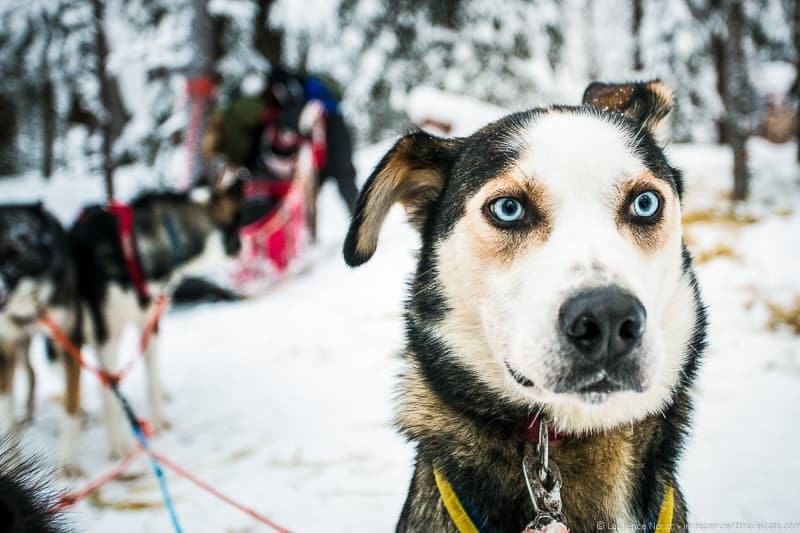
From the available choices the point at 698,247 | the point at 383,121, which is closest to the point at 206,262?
the point at 698,247

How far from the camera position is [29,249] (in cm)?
312

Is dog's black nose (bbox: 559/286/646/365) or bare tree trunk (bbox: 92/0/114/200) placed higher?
bare tree trunk (bbox: 92/0/114/200)

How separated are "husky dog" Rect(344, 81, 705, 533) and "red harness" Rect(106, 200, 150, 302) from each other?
257 centimetres

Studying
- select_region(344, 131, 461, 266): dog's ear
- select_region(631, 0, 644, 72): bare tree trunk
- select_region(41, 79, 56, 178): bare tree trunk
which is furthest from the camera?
select_region(41, 79, 56, 178): bare tree trunk

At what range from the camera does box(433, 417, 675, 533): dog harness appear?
1296mm

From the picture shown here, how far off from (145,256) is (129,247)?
30 centimetres

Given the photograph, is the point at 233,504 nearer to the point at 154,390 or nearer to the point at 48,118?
the point at 154,390

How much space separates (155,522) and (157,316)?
166cm

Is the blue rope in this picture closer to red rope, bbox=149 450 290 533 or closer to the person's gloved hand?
red rope, bbox=149 450 290 533

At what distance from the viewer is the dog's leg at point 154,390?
12.6 ft

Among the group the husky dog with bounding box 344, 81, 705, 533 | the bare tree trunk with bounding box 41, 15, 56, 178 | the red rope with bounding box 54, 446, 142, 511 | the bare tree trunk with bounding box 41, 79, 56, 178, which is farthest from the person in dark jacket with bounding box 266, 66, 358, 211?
the husky dog with bounding box 344, 81, 705, 533

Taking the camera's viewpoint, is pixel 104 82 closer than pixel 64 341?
No

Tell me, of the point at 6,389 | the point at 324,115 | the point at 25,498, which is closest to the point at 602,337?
the point at 25,498

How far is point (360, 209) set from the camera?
1.66 m
